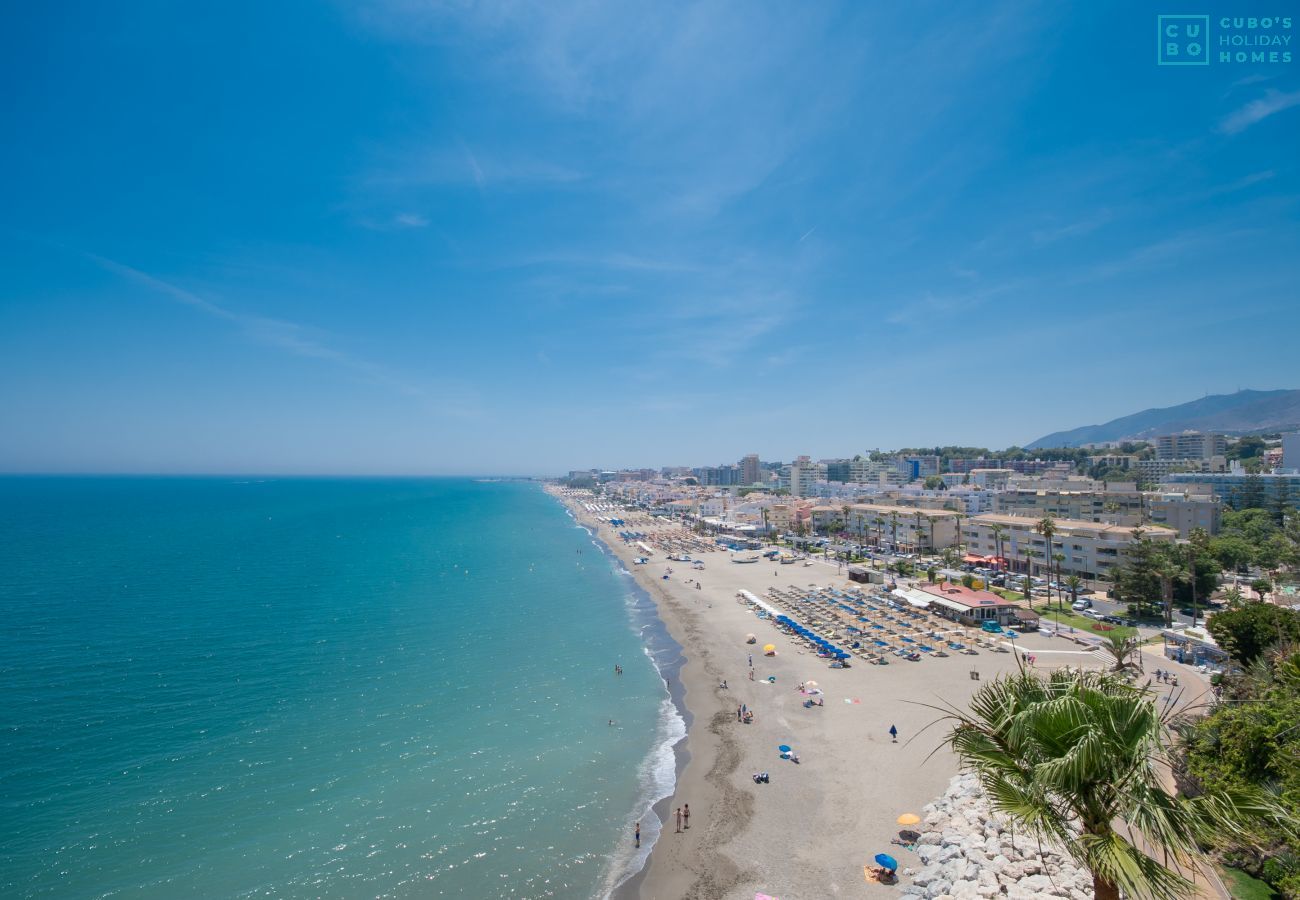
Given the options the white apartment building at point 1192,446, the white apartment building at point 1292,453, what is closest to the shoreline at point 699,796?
the white apartment building at point 1292,453

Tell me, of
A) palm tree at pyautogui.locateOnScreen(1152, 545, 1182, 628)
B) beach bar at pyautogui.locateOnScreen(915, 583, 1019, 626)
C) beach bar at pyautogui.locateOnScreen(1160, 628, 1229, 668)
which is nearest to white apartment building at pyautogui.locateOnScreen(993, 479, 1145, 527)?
palm tree at pyautogui.locateOnScreen(1152, 545, 1182, 628)

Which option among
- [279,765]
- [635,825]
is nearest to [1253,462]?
[635,825]

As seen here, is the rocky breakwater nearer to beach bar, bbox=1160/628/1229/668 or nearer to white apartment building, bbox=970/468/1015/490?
beach bar, bbox=1160/628/1229/668

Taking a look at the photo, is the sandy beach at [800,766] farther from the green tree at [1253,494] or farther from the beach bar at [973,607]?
the green tree at [1253,494]

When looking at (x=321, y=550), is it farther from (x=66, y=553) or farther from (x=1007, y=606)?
(x=1007, y=606)

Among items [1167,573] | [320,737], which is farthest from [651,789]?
[1167,573]

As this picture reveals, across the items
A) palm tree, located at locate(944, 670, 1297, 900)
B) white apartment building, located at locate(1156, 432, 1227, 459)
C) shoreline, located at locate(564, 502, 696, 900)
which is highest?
white apartment building, located at locate(1156, 432, 1227, 459)

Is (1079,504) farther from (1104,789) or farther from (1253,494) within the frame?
(1104,789)

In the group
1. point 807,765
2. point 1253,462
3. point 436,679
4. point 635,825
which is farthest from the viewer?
point 1253,462
